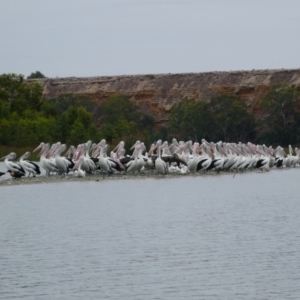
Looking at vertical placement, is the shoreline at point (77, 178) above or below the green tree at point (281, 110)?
below

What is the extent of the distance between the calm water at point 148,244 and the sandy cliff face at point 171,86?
5895cm

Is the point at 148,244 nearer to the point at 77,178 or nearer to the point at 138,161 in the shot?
the point at 77,178

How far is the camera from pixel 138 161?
27.1 meters

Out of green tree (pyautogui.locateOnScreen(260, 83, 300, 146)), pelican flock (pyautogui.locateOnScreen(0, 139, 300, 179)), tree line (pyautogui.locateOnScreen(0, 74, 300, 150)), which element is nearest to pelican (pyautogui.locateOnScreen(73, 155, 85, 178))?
pelican flock (pyautogui.locateOnScreen(0, 139, 300, 179))

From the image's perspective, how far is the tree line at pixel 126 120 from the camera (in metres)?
44.4

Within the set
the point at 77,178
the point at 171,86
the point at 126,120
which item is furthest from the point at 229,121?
the point at 77,178

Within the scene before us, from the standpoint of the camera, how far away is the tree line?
146ft

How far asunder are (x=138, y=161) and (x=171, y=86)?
194ft

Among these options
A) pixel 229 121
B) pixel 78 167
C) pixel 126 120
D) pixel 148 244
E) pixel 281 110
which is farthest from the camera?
pixel 281 110

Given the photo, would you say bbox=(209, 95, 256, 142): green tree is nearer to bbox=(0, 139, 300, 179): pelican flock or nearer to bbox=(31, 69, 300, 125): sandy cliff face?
bbox=(31, 69, 300, 125): sandy cliff face

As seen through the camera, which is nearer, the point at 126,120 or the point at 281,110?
the point at 126,120

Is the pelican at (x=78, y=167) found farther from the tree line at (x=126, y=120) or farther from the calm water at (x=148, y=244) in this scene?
the tree line at (x=126, y=120)

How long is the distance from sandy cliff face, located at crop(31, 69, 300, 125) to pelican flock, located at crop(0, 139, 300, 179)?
155 feet

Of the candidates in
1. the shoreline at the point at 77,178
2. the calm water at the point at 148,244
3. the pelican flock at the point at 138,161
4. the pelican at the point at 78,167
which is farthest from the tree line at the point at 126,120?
the calm water at the point at 148,244
